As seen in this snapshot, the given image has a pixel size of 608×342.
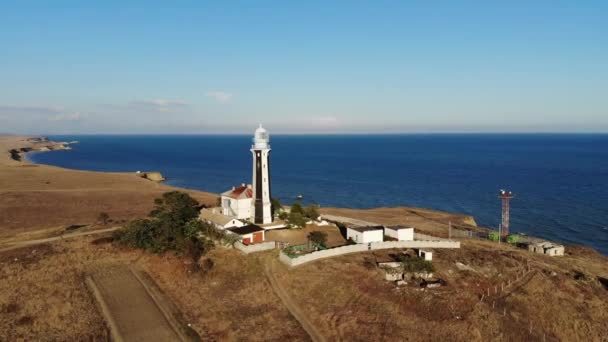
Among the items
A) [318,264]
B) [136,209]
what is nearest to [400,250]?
[318,264]

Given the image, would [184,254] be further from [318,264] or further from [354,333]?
[354,333]

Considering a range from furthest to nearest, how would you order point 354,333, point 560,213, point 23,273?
1. point 560,213
2. point 23,273
3. point 354,333

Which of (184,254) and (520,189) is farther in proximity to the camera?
(520,189)

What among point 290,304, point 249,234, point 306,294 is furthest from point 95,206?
point 290,304

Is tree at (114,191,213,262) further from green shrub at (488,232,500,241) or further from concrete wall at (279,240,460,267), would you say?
green shrub at (488,232,500,241)

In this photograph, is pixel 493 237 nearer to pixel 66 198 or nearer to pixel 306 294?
pixel 306 294

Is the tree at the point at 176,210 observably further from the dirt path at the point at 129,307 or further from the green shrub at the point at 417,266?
the green shrub at the point at 417,266

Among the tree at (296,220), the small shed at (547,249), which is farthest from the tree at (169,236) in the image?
the small shed at (547,249)
